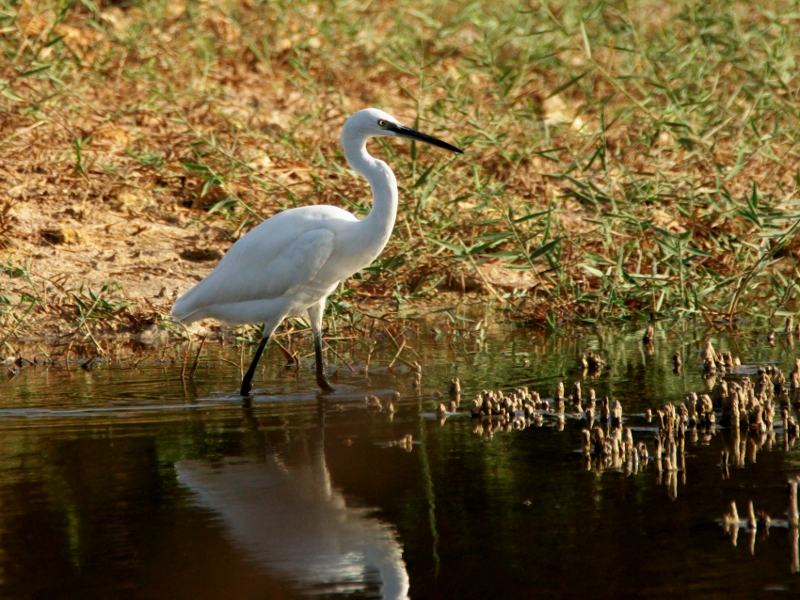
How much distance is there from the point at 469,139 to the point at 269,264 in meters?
2.28

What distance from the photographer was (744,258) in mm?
7438

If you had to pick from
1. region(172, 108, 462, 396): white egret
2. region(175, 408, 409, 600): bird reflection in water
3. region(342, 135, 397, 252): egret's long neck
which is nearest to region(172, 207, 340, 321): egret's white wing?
region(172, 108, 462, 396): white egret

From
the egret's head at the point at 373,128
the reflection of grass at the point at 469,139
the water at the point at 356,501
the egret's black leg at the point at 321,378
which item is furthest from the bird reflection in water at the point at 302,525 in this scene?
the reflection of grass at the point at 469,139

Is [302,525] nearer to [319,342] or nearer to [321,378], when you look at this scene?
[321,378]

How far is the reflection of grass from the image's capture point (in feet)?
24.2

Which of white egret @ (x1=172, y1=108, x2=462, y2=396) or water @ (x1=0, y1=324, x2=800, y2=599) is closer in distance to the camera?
water @ (x1=0, y1=324, x2=800, y2=599)

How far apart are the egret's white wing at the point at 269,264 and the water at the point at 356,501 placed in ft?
1.69

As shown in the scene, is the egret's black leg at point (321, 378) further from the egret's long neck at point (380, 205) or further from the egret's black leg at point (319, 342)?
the egret's long neck at point (380, 205)

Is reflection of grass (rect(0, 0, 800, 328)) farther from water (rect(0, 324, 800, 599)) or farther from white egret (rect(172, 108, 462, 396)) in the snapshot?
water (rect(0, 324, 800, 599))

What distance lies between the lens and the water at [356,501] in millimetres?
3170

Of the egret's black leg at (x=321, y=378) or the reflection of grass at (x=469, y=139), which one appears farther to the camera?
the reflection of grass at (x=469, y=139)

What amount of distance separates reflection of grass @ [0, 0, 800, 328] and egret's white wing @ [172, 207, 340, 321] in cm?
108

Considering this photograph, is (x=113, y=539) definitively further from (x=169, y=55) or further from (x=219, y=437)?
(x=169, y=55)

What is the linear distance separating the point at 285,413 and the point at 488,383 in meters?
1.02
